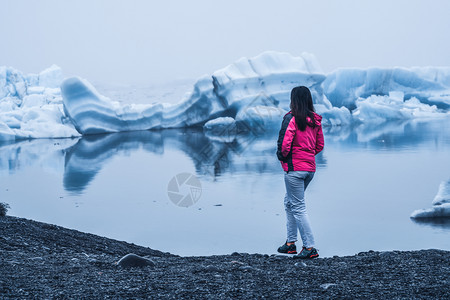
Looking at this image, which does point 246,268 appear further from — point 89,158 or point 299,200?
point 89,158

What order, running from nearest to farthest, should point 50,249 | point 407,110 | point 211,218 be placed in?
point 50,249
point 211,218
point 407,110

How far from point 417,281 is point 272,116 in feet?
55.9

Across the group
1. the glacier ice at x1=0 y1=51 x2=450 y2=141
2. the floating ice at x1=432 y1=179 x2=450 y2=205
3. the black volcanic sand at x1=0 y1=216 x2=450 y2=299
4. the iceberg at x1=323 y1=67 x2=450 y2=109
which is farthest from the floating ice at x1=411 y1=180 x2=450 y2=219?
the iceberg at x1=323 y1=67 x2=450 y2=109

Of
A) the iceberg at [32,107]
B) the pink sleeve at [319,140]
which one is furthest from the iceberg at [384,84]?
the pink sleeve at [319,140]

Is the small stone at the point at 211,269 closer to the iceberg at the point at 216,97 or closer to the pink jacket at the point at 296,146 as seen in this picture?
the pink jacket at the point at 296,146

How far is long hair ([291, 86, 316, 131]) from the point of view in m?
2.98

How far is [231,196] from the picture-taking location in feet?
21.8

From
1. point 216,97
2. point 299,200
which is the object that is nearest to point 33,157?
point 216,97

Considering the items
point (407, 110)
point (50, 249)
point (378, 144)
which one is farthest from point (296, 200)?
point (407, 110)

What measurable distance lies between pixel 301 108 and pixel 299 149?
224 millimetres

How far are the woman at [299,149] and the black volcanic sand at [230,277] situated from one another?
205mm

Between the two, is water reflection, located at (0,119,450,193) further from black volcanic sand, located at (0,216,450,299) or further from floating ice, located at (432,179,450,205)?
black volcanic sand, located at (0,216,450,299)

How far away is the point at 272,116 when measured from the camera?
19203 mm

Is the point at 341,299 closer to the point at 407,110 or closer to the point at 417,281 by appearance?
the point at 417,281
